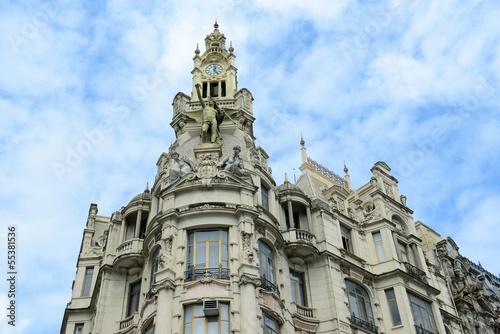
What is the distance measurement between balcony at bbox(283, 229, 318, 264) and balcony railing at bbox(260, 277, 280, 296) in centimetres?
410

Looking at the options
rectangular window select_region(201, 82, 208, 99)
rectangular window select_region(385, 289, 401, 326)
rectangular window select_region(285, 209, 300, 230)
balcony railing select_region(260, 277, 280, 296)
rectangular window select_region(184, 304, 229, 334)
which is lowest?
rectangular window select_region(184, 304, 229, 334)

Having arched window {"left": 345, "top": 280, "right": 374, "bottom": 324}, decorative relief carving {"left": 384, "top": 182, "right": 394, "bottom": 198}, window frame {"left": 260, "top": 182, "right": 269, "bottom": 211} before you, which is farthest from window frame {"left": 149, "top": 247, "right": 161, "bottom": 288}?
decorative relief carving {"left": 384, "top": 182, "right": 394, "bottom": 198}

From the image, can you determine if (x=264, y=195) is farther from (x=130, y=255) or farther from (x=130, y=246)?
(x=130, y=255)

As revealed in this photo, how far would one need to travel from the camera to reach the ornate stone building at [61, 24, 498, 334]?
32.5 m

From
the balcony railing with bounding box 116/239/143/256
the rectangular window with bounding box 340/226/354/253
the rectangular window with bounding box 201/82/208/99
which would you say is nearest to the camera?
the balcony railing with bounding box 116/239/143/256

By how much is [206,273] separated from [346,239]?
1420 centimetres

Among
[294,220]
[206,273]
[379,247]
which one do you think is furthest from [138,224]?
[379,247]

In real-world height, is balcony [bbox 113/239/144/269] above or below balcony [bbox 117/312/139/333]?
above

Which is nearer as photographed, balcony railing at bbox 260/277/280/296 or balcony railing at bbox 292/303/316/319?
balcony railing at bbox 260/277/280/296

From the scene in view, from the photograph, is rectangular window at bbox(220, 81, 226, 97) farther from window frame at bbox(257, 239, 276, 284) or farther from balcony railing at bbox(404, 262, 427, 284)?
balcony railing at bbox(404, 262, 427, 284)

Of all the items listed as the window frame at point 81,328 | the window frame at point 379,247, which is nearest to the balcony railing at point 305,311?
the window frame at point 379,247

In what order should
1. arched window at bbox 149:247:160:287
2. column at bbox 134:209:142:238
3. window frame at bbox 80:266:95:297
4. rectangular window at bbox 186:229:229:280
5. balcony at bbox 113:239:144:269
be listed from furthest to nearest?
window frame at bbox 80:266:95:297
column at bbox 134:209:142:238
balcony at bbox 113:239:144:269
arched window at bbox 149:247:160:287
rectangular window at bbox 186:229:229:280

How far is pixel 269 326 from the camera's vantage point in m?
32.5

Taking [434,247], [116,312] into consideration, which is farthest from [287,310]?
[434,247]
